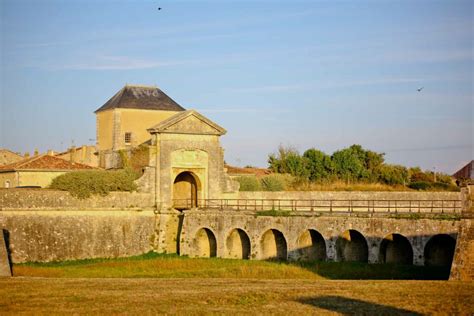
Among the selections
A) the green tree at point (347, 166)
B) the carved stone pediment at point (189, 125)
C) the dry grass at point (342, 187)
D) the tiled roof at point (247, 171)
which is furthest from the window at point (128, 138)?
the green tree at point (347, 166)

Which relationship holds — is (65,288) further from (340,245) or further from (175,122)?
(175,122)

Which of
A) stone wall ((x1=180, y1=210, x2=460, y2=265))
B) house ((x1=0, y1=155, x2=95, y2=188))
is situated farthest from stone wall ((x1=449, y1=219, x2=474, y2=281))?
house ((x1=0, y1=155, x2=95, y2=188))

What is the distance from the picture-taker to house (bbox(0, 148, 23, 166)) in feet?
216

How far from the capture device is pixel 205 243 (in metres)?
48.8

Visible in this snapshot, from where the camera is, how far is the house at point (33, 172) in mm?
50469

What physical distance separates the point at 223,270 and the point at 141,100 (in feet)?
63.3

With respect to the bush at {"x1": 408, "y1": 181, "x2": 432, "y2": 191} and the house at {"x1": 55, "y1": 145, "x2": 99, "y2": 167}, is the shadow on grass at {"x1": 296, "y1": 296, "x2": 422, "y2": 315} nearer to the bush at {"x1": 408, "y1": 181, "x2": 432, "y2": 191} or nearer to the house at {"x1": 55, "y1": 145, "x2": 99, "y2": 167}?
the bush at {"x1": 408, "y1": 181, "x2": 432, "y2": 191}

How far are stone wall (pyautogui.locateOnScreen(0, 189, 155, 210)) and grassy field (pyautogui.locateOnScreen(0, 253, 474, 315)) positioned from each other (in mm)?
6524

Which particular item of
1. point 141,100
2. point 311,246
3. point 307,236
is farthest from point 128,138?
point 311,246

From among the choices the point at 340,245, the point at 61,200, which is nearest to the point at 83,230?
the point at 61,200

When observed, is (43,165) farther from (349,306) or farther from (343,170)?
(349,306)

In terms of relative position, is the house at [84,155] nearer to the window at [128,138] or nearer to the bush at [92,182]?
the window at [128,138]

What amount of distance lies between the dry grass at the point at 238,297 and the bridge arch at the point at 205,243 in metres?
16.9

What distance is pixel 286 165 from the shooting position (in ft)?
214
